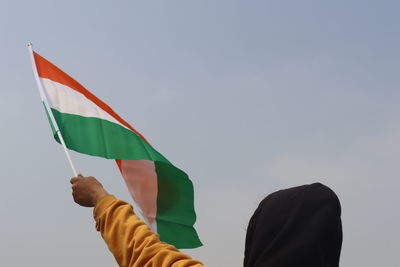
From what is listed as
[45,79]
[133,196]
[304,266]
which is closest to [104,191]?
[304,266]

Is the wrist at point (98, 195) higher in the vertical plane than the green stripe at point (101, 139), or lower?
lower

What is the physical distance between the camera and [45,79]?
5.23 metres

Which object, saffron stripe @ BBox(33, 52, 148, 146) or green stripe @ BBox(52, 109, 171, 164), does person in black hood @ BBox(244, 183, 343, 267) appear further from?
saffron stripe @ BBox(33, 52, 148, 146)

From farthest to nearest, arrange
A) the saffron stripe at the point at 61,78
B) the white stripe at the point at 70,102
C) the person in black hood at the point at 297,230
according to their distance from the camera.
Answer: the saffron stripe at the point at 61,78 → the white stripe at the point at 70,102 → the person in black hood at the point at 297,230

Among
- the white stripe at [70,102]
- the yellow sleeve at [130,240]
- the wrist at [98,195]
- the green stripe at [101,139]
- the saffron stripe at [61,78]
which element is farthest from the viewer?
the saffron stripe at [61,78]

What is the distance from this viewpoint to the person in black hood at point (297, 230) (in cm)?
211

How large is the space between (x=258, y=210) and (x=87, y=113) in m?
3.03

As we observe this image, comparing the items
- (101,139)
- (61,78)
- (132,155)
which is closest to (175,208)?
(132,155)

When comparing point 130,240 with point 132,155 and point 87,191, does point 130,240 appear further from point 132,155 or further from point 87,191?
point 132,155

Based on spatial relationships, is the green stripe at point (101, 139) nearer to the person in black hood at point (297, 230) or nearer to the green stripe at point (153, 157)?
the green stripe at point (153, 157)

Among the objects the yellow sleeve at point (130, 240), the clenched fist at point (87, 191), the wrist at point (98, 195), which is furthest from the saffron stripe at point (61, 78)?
the yellow sleeve at point (130, 240)

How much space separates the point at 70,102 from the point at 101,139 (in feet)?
1.74

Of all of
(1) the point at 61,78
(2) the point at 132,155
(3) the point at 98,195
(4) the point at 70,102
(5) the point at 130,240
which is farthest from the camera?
(1) the point at 61,78

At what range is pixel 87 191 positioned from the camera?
280 cm
